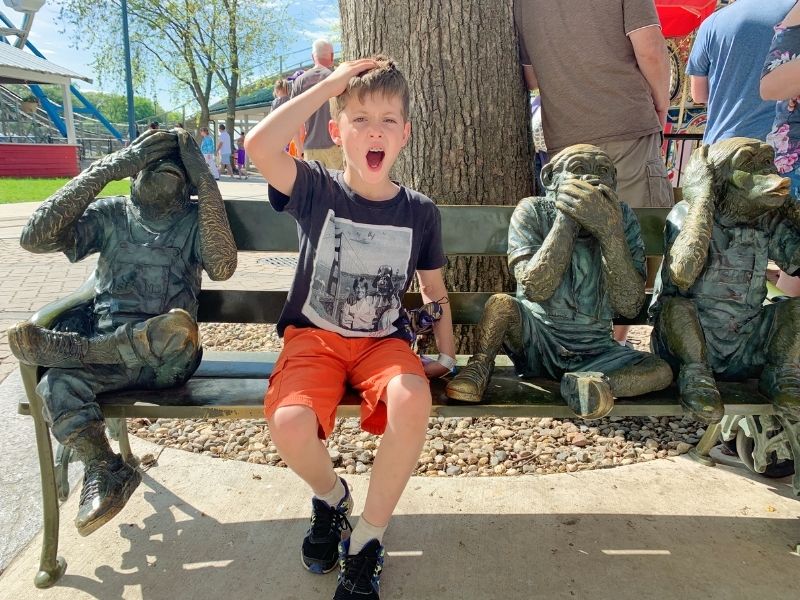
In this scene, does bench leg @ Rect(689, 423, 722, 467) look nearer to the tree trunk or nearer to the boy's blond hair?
the tree trunk

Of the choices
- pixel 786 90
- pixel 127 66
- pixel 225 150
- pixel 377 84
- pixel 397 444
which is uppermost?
pixel 127 66

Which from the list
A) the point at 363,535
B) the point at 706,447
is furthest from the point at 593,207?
the point at 706,447

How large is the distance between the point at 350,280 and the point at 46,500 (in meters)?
1.26

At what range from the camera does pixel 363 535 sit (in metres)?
2.01

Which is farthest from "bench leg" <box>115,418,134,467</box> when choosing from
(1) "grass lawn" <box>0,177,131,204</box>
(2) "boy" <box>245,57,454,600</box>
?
(1) "grass lawn" <box>0,177,131,204</box>

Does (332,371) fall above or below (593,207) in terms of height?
below

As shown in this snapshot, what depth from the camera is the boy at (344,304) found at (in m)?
1.96

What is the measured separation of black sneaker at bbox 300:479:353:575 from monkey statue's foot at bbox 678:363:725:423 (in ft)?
4.03

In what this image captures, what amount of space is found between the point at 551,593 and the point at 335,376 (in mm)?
1012

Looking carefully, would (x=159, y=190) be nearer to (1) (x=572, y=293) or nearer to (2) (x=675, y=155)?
(1) (x=572, y=293)

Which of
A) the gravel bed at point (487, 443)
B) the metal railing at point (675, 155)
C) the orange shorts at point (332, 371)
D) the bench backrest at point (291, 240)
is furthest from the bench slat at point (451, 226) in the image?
the metal railing at point (675, 155)

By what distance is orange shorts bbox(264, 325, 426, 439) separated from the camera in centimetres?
198

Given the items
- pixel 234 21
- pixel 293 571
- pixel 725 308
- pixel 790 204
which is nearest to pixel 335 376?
pixel 293 571

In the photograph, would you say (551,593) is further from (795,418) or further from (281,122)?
(281,122)
